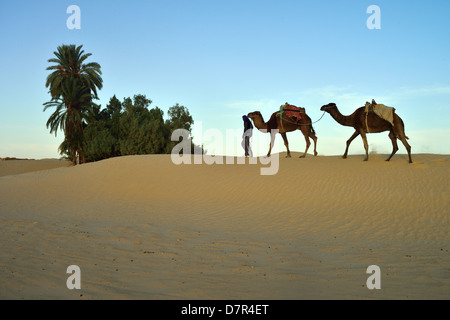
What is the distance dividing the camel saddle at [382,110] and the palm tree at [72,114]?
1113 inches

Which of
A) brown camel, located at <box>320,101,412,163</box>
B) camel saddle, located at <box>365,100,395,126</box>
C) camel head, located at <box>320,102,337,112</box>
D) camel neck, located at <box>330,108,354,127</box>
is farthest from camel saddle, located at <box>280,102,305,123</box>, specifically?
camel saddle, located at <box>365,100,395,126</box>

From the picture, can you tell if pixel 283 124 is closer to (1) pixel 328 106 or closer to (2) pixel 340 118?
(1) pixel 328 106

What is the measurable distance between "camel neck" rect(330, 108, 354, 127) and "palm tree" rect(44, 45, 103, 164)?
26488mm

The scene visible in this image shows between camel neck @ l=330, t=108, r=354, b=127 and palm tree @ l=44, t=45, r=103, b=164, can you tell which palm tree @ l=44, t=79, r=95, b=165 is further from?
camel neck @ l=330, t=108, r=354, b=127

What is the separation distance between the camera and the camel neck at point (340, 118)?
19572 millimetres

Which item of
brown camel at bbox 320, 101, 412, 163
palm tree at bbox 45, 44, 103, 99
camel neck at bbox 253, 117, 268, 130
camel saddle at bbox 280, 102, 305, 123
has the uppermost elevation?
palm tree at bbox 45, 44, 103, 99

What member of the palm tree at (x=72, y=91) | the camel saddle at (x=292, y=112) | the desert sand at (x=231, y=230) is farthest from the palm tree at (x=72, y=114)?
the camel saddle at (x=292, y=112)

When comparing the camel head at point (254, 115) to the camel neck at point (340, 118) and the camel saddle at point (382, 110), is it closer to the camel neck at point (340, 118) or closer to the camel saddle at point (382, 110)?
the camel neck at point (340, 118)

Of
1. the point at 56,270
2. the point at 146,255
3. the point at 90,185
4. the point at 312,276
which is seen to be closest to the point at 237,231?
the point at 146,255

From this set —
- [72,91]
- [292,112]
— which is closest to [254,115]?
[292,112]

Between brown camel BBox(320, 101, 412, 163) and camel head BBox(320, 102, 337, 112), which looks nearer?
brown camel BBox(320, 101, 412, 163)

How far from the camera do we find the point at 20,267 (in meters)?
6.61

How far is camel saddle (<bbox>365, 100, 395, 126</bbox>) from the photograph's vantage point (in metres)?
18.1

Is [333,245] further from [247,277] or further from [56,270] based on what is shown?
[56,270]
